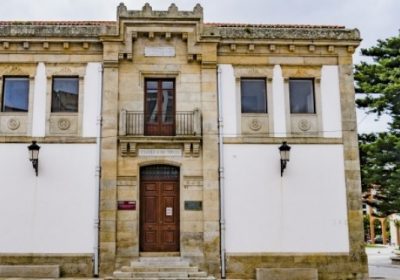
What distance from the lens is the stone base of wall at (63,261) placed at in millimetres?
15109

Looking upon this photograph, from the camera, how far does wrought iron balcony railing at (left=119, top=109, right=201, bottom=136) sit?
52.2 ft

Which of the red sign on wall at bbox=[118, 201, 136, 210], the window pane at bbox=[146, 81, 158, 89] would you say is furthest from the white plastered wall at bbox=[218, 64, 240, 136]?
the red sign on wall at bbox=[118, 201, 136, 210]

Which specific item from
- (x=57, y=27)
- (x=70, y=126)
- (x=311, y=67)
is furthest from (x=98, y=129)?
(x=311, y=67)

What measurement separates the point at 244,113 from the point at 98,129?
455 centimetres

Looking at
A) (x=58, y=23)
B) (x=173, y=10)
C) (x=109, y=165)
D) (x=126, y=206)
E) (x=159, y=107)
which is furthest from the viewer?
(x=58, y=23)

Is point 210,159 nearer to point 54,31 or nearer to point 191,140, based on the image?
point 191,140

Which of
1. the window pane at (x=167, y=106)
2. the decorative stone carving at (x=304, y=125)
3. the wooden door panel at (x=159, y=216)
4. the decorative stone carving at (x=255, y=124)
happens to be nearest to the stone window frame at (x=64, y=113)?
the window pane at (x=167, y=106)

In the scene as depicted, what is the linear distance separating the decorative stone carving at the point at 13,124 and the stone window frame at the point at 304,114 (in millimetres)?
8324

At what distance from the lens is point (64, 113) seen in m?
16.0

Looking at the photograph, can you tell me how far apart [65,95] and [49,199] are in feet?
10.7

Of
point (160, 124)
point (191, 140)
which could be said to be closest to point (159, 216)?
point (191, 140)

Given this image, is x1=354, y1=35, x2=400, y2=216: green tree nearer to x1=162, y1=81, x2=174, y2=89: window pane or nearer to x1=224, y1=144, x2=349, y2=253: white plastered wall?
x1=224, y1=144, x2=349, y2=253: white plastered wall

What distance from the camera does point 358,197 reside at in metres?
15.9

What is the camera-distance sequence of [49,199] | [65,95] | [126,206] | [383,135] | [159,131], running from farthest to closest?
[383,135] → [65,95] → [159,131] → [126,206] → [49,199]
